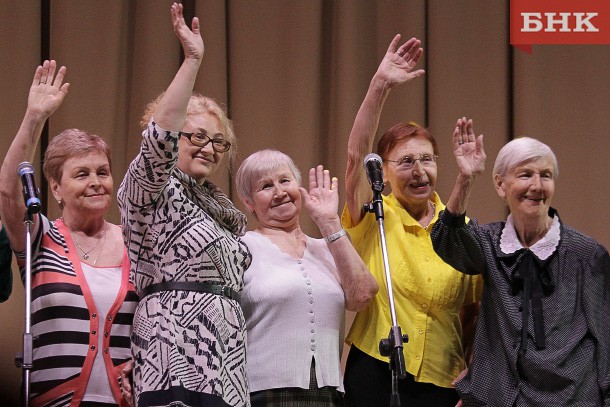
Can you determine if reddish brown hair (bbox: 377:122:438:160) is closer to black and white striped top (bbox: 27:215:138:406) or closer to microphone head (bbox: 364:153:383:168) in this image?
microphone head (bbox: 364:153:383:168)

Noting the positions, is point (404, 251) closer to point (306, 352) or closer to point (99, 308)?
point (306, 352)

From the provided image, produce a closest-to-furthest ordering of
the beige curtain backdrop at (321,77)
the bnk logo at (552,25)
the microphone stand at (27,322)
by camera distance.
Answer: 1. the microphone stand at (27,322)
2. the beige curtain backdrop at (321,77)
3. the bnk logo at (552,25)

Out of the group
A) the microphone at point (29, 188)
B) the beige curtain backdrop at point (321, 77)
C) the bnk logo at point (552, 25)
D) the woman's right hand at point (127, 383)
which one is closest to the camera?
the microphone at point (29, 188)

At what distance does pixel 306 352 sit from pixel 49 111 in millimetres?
1052

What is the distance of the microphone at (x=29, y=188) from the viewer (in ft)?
8.89

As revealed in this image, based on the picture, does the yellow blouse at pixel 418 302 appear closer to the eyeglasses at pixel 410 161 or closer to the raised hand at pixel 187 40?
the eyeglasses at pixel 410 161

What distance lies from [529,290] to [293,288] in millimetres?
708

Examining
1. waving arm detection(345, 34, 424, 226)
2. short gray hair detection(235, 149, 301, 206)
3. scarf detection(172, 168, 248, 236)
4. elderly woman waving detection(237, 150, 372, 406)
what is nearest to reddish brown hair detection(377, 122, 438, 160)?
waving arm detection(345, 34, 424, 226)

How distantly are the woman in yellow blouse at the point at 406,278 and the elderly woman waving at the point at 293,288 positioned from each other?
0.15 meters

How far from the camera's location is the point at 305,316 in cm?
299

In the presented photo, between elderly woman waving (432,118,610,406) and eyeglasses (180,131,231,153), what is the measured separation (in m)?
0.73

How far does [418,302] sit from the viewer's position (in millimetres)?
3248

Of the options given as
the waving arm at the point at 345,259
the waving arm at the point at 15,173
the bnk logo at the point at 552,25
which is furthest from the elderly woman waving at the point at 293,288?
the bnk logo at the point at 552,25

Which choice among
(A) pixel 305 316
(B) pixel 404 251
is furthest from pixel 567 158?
(A) pixel 305 316
